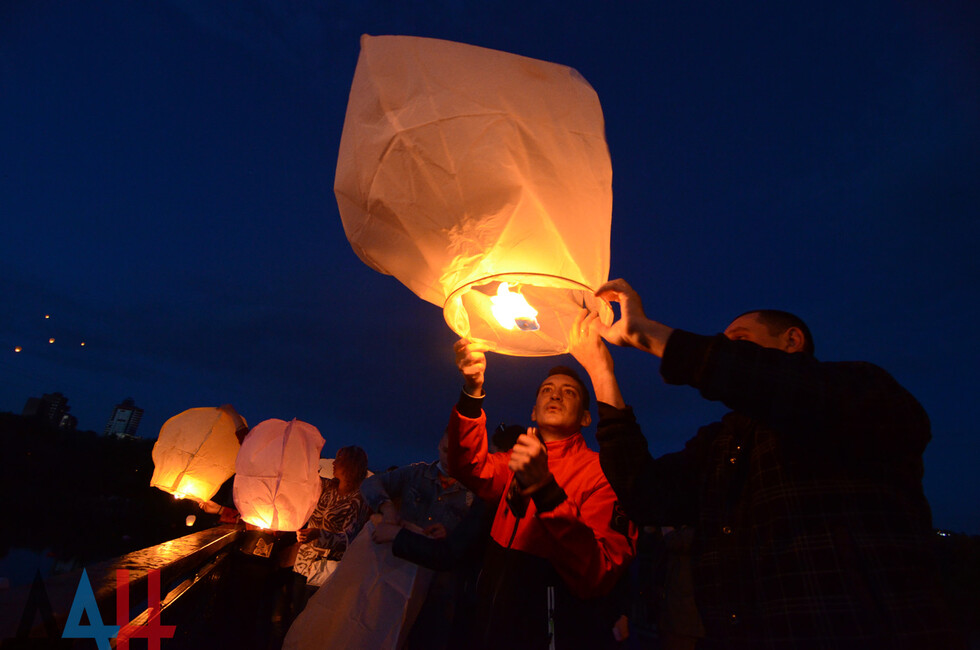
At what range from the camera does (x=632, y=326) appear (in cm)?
122

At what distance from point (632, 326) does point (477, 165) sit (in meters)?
0.60

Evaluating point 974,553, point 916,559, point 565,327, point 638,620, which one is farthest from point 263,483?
point 974,553

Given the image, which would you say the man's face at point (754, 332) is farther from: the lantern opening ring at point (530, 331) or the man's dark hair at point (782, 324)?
the lantern opening ring at point (530, 331)

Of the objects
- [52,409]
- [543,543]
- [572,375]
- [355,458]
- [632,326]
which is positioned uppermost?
[52,409]

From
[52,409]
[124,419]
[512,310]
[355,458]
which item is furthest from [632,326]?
[124,419]

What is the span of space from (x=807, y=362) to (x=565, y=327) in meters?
0.86

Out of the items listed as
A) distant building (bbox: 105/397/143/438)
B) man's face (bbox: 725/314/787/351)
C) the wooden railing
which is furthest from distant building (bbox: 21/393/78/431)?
man's face (bbox: 725/314/787/351)

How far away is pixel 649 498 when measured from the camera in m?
1.44

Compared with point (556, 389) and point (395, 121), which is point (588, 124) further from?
point (556, 389)

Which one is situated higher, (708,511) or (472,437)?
(472,437)

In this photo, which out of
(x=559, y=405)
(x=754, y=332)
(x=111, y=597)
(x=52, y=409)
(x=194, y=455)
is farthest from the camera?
(x=52, y=409)

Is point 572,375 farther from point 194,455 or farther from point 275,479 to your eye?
point 194,455

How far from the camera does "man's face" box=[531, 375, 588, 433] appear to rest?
87.7 inches

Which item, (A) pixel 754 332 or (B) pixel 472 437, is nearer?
(A) pixel 754 332
